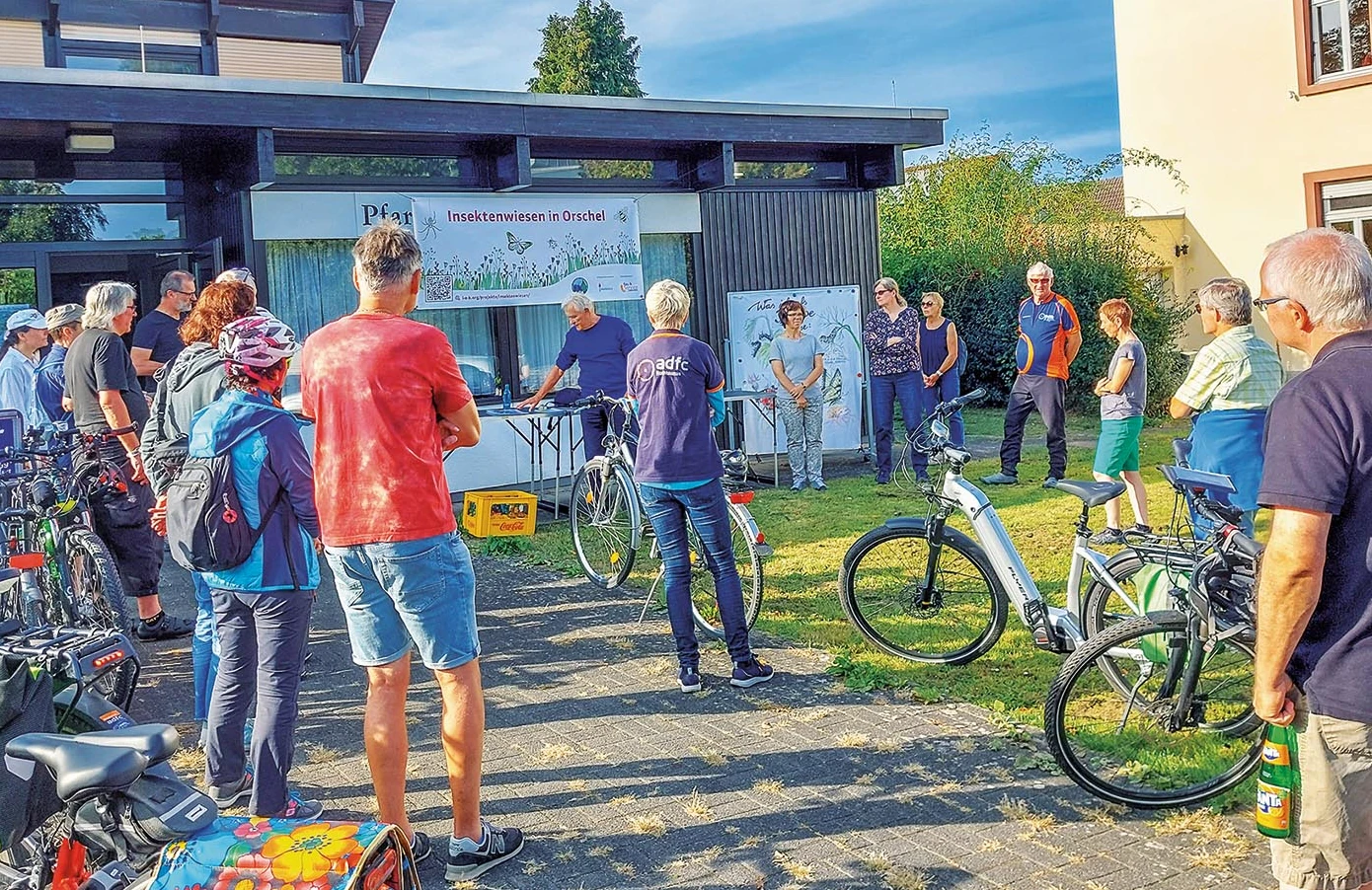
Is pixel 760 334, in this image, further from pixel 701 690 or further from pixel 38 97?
pixel 701 690

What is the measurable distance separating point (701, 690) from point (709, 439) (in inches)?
45.9

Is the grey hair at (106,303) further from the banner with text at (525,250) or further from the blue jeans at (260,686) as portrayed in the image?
the banner with text at (525,250)

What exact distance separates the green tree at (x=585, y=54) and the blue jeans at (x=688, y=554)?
46434 millimetres

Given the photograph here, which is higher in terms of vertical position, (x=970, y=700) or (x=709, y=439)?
(x=709, y=439)

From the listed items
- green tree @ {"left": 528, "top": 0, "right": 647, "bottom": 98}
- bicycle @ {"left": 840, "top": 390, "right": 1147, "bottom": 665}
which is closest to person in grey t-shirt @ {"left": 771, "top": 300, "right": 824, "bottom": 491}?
bicycle @ {"left": 840, "top": 390, "right": 1147, "bottom": 665}

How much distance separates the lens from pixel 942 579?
585cm

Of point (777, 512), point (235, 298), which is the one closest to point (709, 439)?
point (235, 298)

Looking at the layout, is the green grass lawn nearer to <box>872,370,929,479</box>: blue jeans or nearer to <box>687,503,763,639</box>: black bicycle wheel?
<box>687,503,763,639</box>: black bicycle wheel

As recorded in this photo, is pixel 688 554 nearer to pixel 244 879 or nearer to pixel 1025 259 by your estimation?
pixel 244 879

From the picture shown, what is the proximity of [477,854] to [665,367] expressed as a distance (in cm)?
248

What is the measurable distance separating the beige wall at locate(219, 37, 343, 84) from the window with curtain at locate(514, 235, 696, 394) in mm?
9850

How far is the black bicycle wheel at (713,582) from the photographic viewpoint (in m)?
6.23

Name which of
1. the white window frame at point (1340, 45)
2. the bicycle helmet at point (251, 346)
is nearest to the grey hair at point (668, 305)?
the bicycle helmet at point (251, 346)

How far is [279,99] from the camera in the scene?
1037 cm
